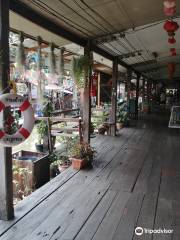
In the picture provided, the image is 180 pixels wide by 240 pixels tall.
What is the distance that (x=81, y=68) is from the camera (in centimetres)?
440

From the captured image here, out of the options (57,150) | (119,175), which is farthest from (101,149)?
(119,175)

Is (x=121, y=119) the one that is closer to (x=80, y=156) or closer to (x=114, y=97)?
(x=114, y=97)

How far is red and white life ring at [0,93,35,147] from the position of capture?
7.52 ft

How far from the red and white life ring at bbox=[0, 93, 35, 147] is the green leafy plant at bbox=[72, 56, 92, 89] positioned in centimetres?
203

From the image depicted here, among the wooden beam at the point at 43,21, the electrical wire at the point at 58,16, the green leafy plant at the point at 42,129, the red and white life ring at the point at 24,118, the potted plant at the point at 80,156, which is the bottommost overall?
the potted plant at the point at 80,156

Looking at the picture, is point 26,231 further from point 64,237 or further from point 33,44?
point 33,44

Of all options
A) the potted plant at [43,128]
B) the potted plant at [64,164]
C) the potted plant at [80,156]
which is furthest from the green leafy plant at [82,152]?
the potted plant at [43,128]

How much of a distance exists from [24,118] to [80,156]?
1.90 m

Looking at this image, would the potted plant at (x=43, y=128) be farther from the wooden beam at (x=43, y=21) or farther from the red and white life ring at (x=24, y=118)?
the red and white life ring at (x=24, y=118)

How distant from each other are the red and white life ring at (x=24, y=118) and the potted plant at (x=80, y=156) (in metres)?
1.81

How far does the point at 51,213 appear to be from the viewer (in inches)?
107

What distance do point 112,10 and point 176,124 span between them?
19.3 ft

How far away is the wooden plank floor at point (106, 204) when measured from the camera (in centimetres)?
238
